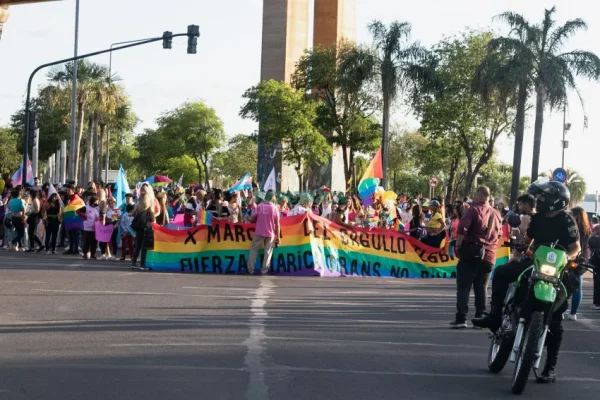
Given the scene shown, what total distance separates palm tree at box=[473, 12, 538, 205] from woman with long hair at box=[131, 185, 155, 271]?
1016 inches

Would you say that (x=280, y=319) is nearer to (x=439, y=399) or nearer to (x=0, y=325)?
(x=0, y=325)

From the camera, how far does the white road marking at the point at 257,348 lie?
8.23m

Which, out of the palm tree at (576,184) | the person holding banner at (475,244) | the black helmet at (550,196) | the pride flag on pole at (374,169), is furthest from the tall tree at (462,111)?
the palm tree at (576,184)

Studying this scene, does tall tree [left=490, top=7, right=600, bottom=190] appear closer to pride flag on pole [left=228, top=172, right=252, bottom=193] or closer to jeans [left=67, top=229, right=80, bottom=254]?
pride flag on pole [left=228, top=172, right=252, bottom=193]

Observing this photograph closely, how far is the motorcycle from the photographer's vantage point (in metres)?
8.68

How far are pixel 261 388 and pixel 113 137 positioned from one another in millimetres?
109565

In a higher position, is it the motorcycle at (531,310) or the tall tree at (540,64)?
the tall tree at (540,64)

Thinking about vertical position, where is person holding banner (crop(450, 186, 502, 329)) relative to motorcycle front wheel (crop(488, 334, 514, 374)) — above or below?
above

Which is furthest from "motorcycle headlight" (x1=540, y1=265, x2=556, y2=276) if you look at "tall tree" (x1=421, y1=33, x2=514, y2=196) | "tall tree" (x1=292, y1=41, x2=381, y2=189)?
"tall tree" (x1=292, y1=41, x2=381, y2=189)

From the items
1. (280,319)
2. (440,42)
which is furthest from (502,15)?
(280,319)

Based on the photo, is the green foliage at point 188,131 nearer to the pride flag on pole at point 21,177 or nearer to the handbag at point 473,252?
the pride flag on pole at point 21,177

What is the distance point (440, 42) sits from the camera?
2313 inches

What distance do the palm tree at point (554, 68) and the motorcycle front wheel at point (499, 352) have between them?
34908 millimetres

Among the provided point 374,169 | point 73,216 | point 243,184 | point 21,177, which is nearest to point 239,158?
point 21,177
